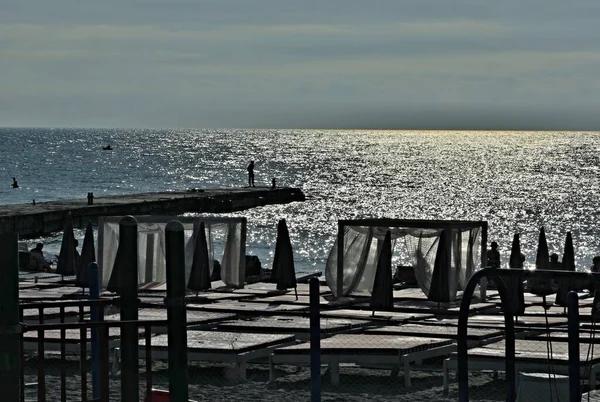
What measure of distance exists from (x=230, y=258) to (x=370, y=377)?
860cm

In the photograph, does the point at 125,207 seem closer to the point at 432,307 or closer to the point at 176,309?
the point at 432,307

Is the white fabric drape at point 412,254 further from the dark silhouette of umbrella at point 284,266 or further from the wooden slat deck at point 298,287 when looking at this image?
the dark silhouette of umbrella at point 284,266

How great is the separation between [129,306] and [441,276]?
1221cm

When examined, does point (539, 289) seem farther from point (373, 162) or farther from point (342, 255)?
point (373, 162)

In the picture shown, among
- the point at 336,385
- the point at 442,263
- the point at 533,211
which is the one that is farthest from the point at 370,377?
the point at 533,211

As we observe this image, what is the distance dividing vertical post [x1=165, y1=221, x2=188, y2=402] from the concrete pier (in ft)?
128

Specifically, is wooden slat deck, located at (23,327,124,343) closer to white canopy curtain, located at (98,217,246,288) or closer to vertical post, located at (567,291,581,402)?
white canopy curtain, located at (98,217,246,288)

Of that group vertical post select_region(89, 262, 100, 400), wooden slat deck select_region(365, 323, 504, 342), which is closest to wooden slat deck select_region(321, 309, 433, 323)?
wooden slat deck select_region(365, 323, 504, 342)

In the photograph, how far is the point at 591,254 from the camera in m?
62.9

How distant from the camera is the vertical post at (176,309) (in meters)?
8.56

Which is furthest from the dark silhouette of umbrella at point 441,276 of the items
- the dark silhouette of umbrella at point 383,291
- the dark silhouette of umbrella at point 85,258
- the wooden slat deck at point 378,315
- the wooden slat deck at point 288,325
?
the dark silhouette of umbrella at point 85,258

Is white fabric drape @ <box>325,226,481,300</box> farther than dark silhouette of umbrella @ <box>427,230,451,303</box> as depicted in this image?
Yes

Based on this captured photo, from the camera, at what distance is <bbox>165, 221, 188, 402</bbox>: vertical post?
8.56 metres

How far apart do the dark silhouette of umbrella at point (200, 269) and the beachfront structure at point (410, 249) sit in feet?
7.42
